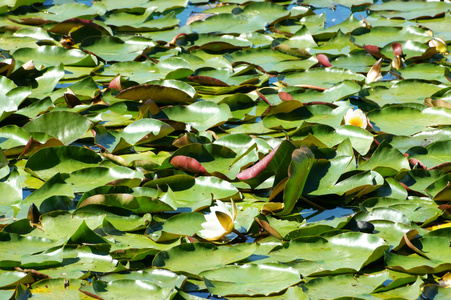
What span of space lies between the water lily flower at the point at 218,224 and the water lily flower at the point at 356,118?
1.07 m

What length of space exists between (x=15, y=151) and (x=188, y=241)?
43.0 inches

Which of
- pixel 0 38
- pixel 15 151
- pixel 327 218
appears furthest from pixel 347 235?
pixel 0 38

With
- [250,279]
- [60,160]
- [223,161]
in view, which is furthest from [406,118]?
[60,160]

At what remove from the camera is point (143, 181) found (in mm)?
2346

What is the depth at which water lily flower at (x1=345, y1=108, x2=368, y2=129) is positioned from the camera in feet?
9.10

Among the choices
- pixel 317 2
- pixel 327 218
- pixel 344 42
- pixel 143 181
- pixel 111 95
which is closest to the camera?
pixel 327 218

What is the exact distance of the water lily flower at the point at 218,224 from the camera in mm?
1946

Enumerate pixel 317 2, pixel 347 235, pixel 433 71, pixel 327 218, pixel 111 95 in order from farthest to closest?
1. pixel 317 2
2. pixel 433 71
3. pixel 111 95
4. pixel 327 218
5. pixel 347 235

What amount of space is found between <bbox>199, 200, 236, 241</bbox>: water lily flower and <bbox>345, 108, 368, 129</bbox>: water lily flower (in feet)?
3.51

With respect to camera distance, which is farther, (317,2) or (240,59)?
(317,2)

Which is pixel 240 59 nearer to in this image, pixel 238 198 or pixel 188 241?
pixel 238 198

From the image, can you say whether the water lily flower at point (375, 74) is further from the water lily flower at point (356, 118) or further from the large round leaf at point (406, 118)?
the water lily flower at point (356, 118)

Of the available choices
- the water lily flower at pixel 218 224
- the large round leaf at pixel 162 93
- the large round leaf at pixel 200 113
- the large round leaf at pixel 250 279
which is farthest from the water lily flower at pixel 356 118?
the large round leaf at pixel 250 279

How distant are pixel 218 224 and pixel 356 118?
114 centimetres
